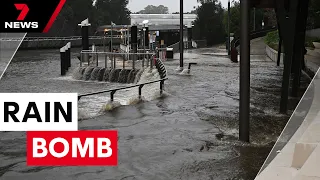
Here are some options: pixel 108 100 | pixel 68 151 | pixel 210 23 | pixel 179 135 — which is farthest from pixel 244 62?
pixel 210 23

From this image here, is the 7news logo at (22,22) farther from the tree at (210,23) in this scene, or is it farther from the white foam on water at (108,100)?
the tree at (210,23)

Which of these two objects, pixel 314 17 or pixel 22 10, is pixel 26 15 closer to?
pixel 22 10

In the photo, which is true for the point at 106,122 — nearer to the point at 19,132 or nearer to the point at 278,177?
the point at 19,132

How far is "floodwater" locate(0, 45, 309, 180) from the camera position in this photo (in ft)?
21.7

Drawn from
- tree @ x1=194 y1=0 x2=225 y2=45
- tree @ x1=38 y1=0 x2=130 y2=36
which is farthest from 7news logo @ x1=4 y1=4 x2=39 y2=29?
tree @ x1=38 y1=0 x2=130 y2=36

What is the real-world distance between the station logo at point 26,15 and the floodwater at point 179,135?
2059 millimetres

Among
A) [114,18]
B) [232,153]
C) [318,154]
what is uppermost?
[114,18]

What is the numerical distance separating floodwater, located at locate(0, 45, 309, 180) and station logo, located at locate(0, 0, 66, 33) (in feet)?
6.75

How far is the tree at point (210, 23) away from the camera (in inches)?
2191

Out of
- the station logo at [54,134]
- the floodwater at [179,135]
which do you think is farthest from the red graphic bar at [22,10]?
the floodwater at [179,135]

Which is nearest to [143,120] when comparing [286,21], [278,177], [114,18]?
[286,21]

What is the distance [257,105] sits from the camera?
40.1 ft

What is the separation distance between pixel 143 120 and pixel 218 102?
123 inches

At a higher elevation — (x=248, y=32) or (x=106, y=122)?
(x=248, y=32)
